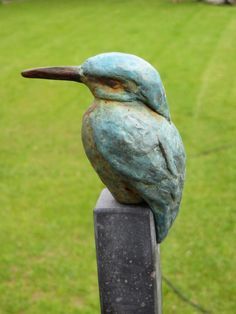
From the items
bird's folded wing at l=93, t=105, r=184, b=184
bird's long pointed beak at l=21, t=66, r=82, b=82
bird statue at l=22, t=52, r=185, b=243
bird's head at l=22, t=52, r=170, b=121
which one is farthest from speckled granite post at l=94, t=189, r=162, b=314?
bird's long pointed beak at l=21, t=66, r=82, b=82

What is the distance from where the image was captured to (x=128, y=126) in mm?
2443

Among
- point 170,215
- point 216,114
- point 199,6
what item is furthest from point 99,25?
point 170,215

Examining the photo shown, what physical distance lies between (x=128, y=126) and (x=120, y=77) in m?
0.21

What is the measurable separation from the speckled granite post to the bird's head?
534 millimetres

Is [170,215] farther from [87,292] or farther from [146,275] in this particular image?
[87,292]

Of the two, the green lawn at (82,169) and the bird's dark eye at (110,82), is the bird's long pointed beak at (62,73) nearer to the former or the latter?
the bird's dark eye at (110,82)

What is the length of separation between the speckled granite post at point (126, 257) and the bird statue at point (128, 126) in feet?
0.42

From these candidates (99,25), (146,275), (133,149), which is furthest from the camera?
(99,25)

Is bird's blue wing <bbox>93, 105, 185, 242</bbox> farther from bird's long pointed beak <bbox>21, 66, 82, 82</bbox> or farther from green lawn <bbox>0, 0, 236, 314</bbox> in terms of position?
green lawn <bbox>0, 0, 236, 314</bbox>

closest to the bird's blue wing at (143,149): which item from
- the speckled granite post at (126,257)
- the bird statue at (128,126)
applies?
the bird statue at (128,126)

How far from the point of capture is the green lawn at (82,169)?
4.45 metres

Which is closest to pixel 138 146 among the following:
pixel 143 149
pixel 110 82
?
pixel 143 149

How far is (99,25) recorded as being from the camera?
13219 mm

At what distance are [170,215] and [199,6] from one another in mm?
13316
